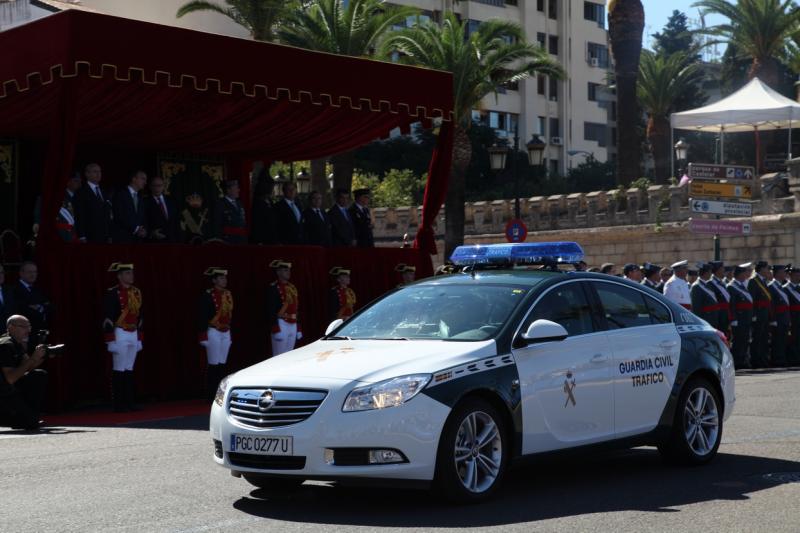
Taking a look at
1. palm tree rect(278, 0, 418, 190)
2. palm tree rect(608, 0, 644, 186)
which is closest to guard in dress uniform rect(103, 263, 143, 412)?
palm tree rect(278, 0, 418, 190)

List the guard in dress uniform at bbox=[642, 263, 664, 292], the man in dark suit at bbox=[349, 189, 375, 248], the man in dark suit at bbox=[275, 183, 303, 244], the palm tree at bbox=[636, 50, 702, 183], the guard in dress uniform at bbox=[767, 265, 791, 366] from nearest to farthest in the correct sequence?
the man in dark suit at bbox=[275, 183, 303, 244]
the man in dark suit at bbox=[349, 189, 375, 248]
the guard in dress uniform at bbox=[642, 263, 664, 292]
the guard in dress uniform at bbox=[767, 265, 791, 366]
the palm tree at bbox=[636, 50, 702, 183]

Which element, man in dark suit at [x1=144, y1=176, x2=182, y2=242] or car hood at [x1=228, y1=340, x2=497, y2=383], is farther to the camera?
man in dark suit at [x1=144, y1=176, x2=182, y2=242]

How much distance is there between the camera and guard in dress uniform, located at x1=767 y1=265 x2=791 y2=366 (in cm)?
2459

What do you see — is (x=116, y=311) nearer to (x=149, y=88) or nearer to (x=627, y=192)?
(x=149, y=88)

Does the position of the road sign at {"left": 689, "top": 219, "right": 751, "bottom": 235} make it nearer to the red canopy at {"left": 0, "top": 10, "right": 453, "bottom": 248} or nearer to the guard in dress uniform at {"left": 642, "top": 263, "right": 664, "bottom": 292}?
the guard in dress uniform at {"left": 642, "top": 263, "right": 664, "bottom": 292}

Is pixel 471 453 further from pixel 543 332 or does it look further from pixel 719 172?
pixel 719 172

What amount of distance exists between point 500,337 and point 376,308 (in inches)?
51.8

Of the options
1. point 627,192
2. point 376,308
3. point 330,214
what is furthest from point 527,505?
point 627,192

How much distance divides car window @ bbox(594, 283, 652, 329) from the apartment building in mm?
62930

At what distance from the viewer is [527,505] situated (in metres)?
8.20

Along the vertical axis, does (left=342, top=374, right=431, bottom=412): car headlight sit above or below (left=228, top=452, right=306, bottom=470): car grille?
above

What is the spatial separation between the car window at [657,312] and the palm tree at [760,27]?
162 ft

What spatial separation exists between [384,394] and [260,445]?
0.86m

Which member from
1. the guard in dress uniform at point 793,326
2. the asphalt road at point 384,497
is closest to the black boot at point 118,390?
the asphalt road at point 384,497
